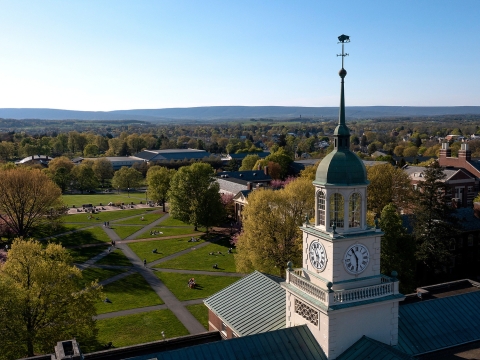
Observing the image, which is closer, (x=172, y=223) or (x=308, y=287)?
(x=308, y=287)

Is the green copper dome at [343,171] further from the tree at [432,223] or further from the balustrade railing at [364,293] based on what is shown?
the tree at [432,223]

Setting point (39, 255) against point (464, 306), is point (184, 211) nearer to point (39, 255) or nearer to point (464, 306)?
point (39, 255)

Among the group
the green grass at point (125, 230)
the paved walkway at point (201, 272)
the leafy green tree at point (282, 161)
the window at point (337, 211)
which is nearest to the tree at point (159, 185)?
the green grass at point (125, 230)

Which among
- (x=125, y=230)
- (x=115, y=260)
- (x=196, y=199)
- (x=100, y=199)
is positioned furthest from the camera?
(x=100, y=199)

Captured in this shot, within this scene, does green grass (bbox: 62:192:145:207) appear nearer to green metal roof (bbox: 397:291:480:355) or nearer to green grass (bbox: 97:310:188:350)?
green grass (bbox: 97:310:188:350)

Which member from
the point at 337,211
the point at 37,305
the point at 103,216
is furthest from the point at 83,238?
the point at 337,211

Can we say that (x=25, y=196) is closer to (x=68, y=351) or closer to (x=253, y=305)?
(x=68, y=351)
